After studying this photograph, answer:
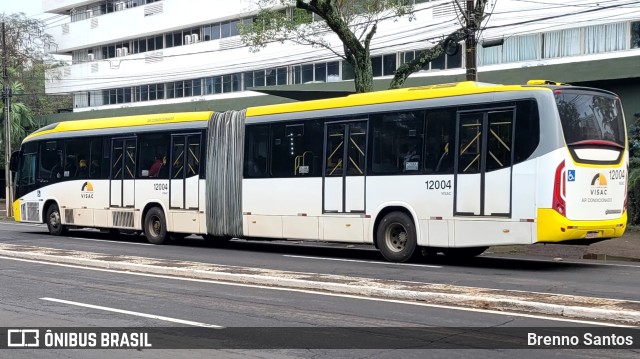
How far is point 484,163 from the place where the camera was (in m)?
→ 15.4

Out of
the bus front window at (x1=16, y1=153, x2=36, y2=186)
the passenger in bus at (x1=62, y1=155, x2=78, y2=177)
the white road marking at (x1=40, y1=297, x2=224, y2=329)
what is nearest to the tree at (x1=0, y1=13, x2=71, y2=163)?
the bus front window at (x1=16, y1=153, x2=36, y2=186)

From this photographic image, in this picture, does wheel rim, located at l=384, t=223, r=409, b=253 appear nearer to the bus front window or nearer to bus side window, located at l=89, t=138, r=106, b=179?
bus side window, located at l=89, t=138, r=106, b=179

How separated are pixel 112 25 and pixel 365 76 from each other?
125ft

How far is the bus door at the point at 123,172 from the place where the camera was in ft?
75.9

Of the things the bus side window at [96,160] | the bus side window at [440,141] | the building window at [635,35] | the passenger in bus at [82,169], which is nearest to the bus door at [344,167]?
the bus side window at [440,141]

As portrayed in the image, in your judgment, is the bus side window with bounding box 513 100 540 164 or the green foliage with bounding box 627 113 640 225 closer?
the bus side window with bounding box 513 100 540 164

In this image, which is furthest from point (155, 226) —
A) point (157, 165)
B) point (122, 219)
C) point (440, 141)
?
point (440, 141)

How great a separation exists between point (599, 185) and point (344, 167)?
5.43 metres

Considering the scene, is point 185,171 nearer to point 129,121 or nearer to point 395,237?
point 129,121

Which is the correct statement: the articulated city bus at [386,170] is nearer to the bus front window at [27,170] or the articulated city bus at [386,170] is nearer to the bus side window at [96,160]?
the bus side window at [96,160]

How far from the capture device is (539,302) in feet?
33.8

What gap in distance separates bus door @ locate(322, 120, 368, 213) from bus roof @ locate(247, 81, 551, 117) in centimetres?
50

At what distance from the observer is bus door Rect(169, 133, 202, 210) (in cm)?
2142

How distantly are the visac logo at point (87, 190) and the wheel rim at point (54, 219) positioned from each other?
160 cm
